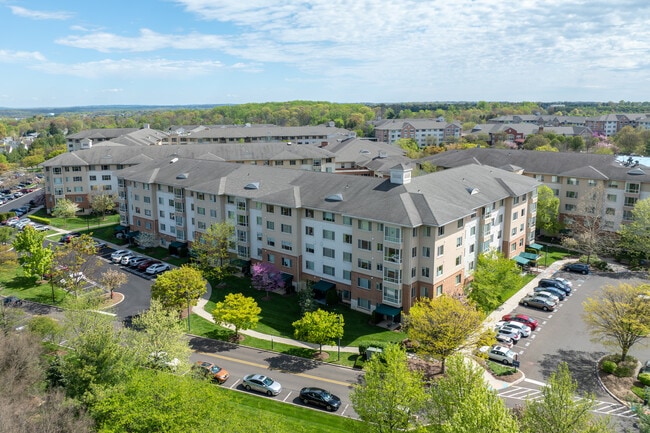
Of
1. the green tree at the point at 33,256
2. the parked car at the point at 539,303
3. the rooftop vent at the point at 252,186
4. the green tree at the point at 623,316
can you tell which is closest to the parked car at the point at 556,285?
the parked car at the point at 539,303

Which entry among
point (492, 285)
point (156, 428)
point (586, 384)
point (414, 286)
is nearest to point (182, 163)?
point (414, 286)

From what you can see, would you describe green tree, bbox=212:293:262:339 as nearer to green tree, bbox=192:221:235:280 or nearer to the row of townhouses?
the row of townhouses

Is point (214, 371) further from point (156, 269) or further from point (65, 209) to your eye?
point (65, 209)

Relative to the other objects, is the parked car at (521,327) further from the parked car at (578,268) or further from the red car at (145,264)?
the red car at (145,264)

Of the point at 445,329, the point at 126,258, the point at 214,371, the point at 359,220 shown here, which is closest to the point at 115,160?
the point at 126,258

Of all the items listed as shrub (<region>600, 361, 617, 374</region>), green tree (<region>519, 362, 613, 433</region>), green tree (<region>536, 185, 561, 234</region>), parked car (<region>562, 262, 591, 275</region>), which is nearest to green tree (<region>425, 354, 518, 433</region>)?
green tree (<region>519, 362, 613, 433</region>)

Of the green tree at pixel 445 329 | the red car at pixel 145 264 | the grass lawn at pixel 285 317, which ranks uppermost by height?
the green tree at pixel 445 329
